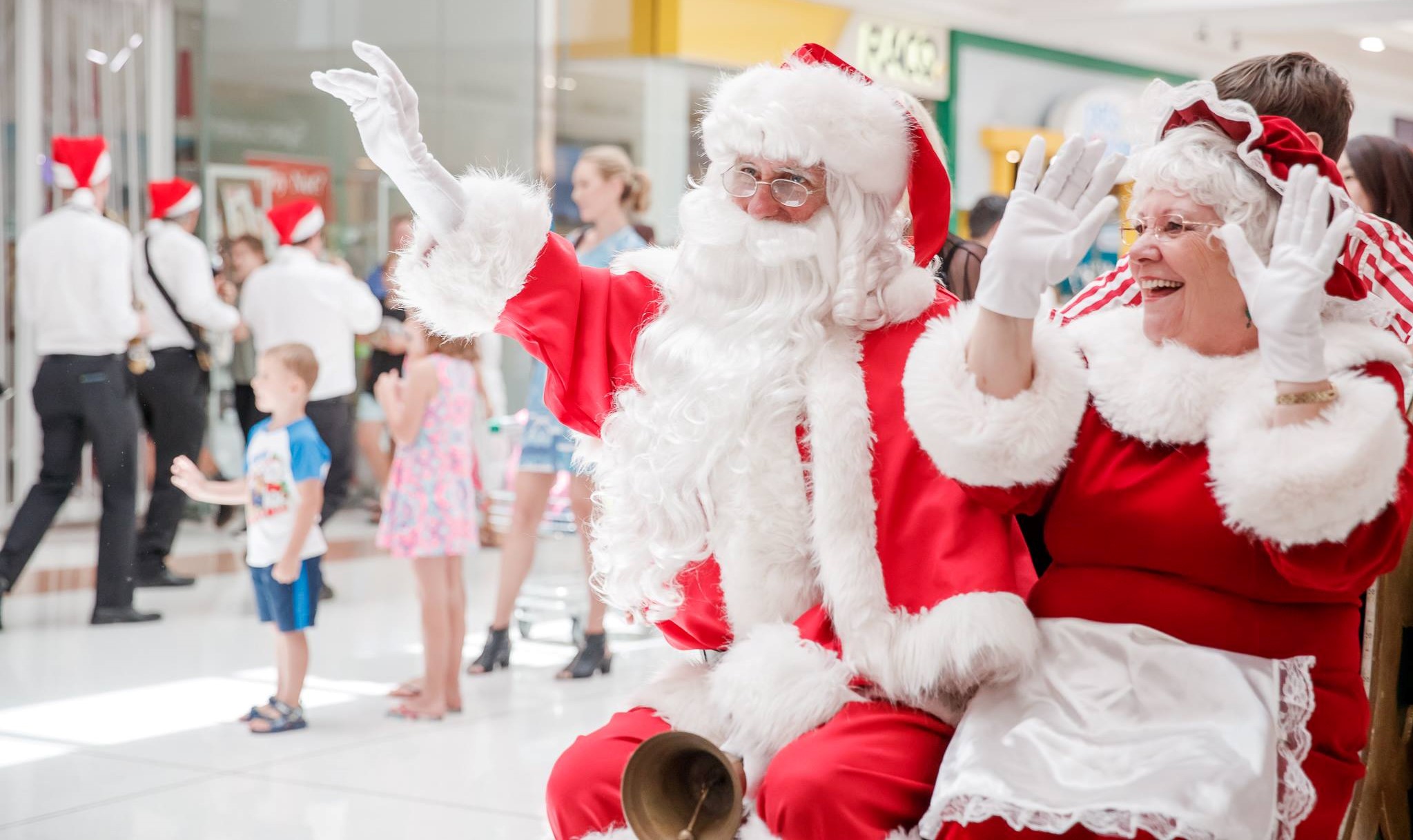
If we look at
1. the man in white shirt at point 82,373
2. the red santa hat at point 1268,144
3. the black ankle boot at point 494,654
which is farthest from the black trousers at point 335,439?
the red santa hat at point 1268,144

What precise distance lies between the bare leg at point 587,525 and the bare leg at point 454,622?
1.36 ft

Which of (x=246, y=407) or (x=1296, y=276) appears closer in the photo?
(x=1296, y=276)

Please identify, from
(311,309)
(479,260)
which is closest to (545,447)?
(311,309)

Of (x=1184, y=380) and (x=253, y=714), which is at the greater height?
(x=1184, y=380)

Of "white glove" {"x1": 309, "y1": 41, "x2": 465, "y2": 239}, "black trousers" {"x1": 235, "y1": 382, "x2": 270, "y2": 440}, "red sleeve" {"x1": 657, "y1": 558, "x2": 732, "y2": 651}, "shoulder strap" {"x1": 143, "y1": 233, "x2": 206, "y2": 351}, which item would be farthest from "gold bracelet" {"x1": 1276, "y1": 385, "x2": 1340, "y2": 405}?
"black trousers" {"x1": 235, "y1": 382, "x2": 270, "y2": 440}

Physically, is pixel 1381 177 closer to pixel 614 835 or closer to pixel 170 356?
pixel 614 835

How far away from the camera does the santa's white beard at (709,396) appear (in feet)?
6.95

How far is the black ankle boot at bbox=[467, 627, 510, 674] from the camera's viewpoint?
4.82 meters

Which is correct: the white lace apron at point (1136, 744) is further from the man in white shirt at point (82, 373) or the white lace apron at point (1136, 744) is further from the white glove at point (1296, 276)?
the man in white shirt at point (82, 373)

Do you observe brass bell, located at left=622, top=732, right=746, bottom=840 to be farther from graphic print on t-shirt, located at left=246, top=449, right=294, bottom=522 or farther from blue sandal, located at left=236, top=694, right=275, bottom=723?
blue sandal, located at left=236, top=694, right=275, bottom=723

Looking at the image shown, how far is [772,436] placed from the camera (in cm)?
211

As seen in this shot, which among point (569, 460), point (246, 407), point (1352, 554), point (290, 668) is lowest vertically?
point (290, 668)

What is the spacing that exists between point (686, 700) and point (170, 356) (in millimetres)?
4711

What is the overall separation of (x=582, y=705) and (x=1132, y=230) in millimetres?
2839
